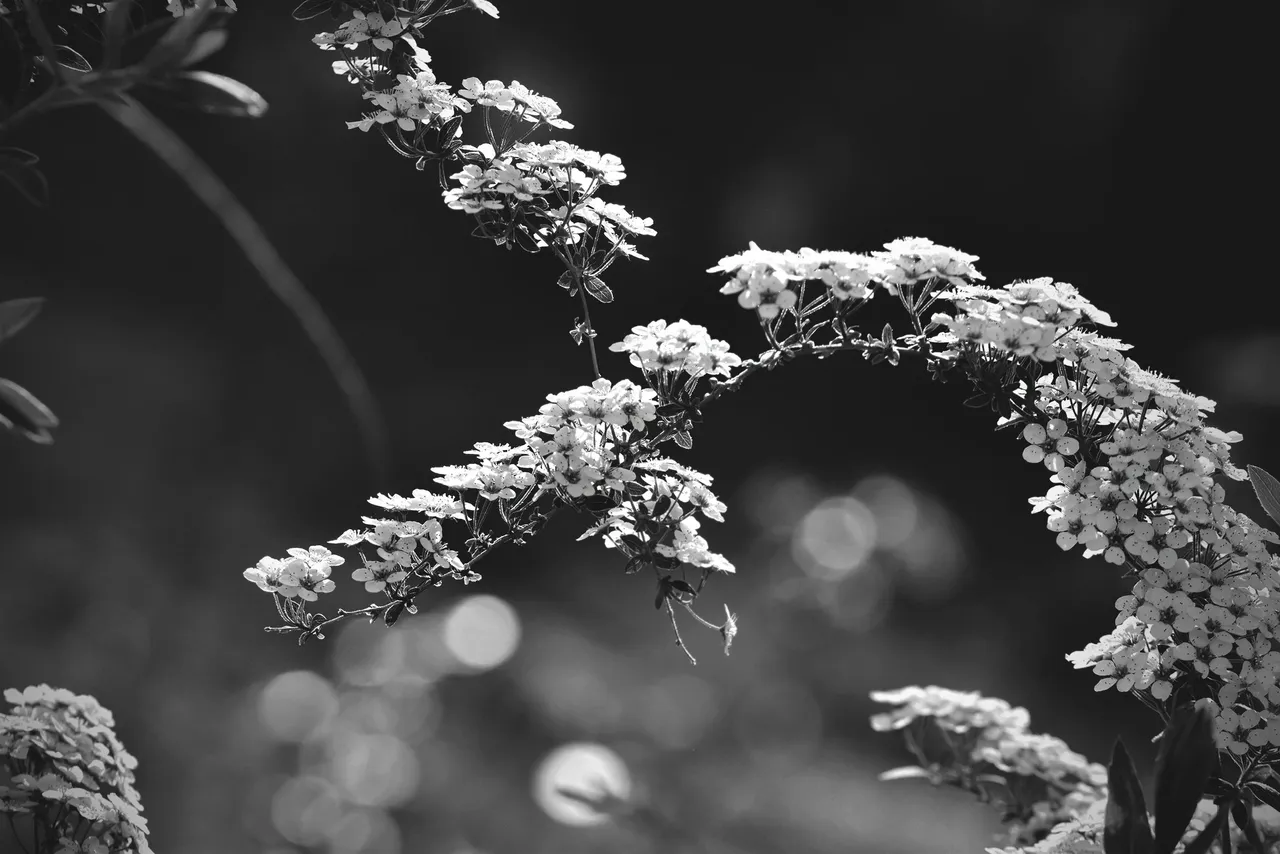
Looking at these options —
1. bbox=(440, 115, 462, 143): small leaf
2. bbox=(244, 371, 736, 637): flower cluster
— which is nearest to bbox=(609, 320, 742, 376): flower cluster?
bbox=(244, 371, 736, 637): flower cluster

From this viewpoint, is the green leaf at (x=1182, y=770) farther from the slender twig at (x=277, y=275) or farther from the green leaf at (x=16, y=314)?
the green leaf at (x=16, y=314)

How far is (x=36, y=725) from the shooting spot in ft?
3.88

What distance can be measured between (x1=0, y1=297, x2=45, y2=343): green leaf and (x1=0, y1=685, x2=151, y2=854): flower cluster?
1.89 feet

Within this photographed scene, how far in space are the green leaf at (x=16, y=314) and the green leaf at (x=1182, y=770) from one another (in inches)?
45.5

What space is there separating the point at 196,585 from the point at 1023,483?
9.42ft

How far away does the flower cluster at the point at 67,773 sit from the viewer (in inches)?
45.5

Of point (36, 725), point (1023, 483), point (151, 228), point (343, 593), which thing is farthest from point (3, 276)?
point (1023, 483)

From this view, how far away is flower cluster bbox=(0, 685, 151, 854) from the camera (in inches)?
45.5

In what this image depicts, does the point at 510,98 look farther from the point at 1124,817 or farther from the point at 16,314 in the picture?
the point at 1124,817

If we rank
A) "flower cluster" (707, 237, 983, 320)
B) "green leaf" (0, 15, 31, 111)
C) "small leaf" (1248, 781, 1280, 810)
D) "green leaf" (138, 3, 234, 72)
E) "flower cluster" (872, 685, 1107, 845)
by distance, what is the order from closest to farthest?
"green leaf" (138, 3, 234, 72) < "green leaf" (0, 15, 31, 111) < "flower cluster" (707, 237, 983, 320) < "small leaf" (1248, 781, 1280, 810) < "flower cluster" (872, 685, 1107, 845)

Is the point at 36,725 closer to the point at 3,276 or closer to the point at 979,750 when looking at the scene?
the point at 979,750

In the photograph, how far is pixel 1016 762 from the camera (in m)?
1.57

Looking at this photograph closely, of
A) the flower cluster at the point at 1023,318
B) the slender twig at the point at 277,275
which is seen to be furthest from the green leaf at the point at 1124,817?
the slender twig at the point at 277,275

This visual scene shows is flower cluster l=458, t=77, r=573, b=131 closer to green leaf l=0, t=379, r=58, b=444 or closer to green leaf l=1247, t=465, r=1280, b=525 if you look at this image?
green leaf l=0, t=379, r=58, b=444
